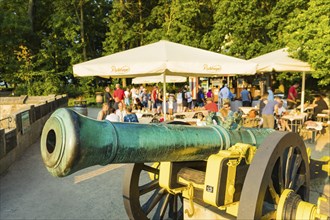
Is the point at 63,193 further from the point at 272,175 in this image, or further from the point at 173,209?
the point at 272,175

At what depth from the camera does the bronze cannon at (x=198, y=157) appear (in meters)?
1.99

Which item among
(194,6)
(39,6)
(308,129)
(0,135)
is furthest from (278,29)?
(39,6)

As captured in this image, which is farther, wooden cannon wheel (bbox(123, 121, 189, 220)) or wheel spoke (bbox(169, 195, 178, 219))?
wheel spoke (bbox(169, 195, 178, 219))

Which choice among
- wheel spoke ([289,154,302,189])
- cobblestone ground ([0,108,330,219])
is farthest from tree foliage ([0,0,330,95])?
wheel spoke ([289,154,302,189])

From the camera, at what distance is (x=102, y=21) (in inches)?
1232

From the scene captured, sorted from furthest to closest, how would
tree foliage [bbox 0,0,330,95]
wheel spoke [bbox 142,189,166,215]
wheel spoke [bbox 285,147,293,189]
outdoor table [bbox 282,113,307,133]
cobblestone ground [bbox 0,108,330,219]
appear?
tree foliage [bbox 0,0,330,95], outdoor table [bbox 282,113,307,133], cobblestone ground [bbox 0,108,330,219], wheel spoke [bbox 142,189,166,215], wheel spoke [bbox 285,147,293,189]

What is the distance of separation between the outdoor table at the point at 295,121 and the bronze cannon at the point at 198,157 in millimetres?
6378

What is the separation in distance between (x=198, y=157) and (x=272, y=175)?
74 centimetres

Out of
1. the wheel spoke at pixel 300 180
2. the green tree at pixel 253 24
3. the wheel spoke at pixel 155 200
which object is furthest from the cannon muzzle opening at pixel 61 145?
the green tree at pixel 253 24

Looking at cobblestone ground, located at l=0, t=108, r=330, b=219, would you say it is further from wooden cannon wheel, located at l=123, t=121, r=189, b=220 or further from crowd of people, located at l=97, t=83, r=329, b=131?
crowd of people, located at l=97, t=83, r=329, b=131

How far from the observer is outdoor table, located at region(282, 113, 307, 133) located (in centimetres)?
957

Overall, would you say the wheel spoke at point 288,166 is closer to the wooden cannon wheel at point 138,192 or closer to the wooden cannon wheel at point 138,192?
the wooden cannon wheel at point 138,192

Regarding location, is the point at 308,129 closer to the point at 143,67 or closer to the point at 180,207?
the point at 143,67

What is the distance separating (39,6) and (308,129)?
31.0m
